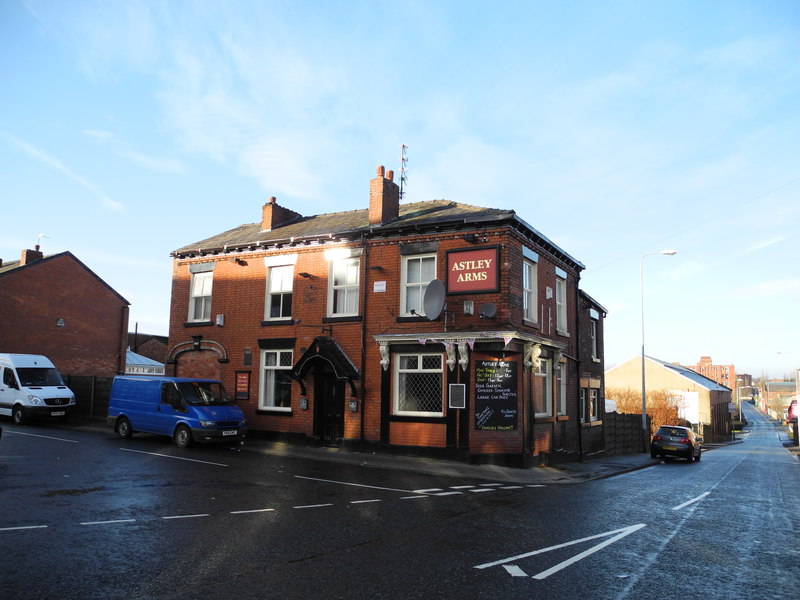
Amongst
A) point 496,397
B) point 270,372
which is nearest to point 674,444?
point 496,397

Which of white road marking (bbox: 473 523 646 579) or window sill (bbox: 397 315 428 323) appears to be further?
window sill (bbox: 397 315 428 323)

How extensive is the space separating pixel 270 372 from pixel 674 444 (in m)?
17.9

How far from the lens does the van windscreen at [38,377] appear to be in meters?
22.6

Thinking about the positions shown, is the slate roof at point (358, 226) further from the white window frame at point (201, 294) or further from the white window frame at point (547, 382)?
the white window frame at point (547, 382)

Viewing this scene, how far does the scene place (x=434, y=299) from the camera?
→ 17219 millimetres

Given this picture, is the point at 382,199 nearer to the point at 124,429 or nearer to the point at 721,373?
the point at 124,429

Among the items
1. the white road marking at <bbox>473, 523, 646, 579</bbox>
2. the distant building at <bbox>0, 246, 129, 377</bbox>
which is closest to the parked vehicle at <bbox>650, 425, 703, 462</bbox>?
the white road marking at <bbox>473, 523, 646, 579</bbox>

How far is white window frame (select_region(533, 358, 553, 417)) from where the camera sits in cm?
1911

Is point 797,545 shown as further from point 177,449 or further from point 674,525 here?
point 177,449

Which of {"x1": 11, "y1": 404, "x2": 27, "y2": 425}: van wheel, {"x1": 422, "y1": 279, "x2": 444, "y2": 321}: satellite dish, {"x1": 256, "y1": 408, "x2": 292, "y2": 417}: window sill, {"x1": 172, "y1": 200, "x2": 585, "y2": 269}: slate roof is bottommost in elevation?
{"x1": 11, "y1": 404, "x2": 27, "y2": 425}: van wheel

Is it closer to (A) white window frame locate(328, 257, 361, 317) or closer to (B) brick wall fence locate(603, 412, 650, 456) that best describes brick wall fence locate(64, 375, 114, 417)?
(A) white window frame locate(328, 257, 361, 317)

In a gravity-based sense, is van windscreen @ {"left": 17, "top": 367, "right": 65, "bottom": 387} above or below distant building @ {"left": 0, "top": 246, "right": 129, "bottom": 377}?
below

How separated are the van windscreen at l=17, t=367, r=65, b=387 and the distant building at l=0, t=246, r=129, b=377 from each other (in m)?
12.1

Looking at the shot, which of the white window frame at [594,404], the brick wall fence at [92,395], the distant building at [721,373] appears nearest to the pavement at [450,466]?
the white window frame at [594,404]
